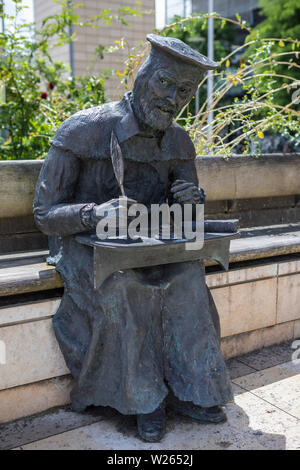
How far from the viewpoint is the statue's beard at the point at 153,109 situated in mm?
2307

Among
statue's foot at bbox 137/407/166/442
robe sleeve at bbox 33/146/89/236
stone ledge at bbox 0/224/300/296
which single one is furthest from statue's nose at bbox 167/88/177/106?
statue's foot at bbox 137/407/166/442

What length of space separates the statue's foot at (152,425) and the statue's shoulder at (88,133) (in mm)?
1282

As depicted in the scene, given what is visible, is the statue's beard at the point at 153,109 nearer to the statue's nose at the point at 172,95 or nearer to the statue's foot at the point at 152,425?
the statue's nose at the point at 172,95

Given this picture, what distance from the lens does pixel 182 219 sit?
259 centimetres

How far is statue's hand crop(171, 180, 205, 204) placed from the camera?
248 centimetres

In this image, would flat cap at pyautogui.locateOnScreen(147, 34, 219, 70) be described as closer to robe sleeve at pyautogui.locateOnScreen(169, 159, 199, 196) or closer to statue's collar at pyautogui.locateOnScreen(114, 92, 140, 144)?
statue's collar at pyautogui.locateOnScreen(114, 92, 140, 144)

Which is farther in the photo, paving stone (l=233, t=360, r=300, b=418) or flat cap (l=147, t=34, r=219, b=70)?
paving stone (l=233, t=360, r=300, b=418)

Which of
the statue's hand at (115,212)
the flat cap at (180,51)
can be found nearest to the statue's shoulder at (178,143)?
the flat cap at (180,51)

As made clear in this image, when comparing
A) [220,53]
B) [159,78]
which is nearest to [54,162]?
[159,78]

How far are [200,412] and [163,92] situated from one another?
156 cm

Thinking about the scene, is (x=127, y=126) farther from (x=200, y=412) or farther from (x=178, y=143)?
(x=200, y=412)

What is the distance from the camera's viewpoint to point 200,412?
243cm

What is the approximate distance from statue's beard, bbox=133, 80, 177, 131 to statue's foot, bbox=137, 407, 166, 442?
1374mm

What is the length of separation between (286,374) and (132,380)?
1.22 m
